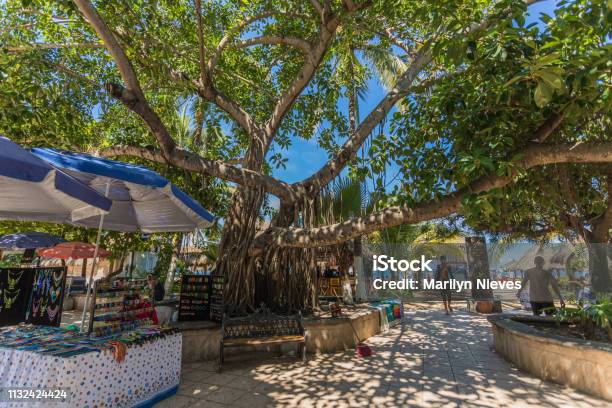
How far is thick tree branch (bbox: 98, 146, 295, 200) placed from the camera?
4.85m

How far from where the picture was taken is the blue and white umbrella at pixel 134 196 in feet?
9.99

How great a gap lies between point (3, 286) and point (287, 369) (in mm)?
5400

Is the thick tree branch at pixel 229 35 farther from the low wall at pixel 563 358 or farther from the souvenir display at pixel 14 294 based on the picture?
the low wall at pixel 563 358

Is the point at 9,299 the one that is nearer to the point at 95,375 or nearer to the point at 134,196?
the point at 134,196

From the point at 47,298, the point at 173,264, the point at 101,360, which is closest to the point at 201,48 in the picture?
the point at 101,360

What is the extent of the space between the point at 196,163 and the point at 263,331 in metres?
2.69

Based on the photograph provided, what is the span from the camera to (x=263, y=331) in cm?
473

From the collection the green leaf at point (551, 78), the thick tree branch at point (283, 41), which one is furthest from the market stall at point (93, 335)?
the thick tree branch at point (283, 41)

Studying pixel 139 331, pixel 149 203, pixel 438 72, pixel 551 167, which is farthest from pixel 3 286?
pixel 438 72

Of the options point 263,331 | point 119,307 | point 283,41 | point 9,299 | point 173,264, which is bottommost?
point 263,331

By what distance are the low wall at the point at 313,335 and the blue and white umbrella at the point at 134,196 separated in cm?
153

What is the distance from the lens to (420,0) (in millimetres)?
4691

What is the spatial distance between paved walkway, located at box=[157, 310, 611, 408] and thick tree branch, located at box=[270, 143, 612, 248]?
1.77m

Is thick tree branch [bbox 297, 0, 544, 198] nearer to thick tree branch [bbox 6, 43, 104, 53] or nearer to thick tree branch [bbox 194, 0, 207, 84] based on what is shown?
thick tree branch [bbox 194, 0, 207, 84]
